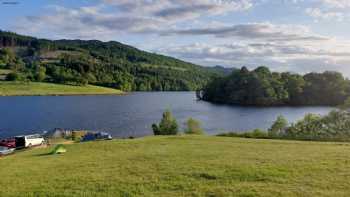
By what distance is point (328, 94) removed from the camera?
132 m

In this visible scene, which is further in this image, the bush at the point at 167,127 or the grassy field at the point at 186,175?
the bush at the point at 167,127

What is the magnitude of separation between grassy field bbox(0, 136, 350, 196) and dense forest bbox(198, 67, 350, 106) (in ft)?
369

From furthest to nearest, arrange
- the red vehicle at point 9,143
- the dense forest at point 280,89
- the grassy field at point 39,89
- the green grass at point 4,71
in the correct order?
1. the green grass at point 4,71
2. the grassy field at point 39,89
3. the dense forest at point 280,89
4. the red vehicle at point 9,143

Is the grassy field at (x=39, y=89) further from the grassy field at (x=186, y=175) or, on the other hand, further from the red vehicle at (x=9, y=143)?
the grassy field at (x=186, y=175)

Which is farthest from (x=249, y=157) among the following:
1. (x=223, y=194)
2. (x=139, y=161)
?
(x=223, y=194)

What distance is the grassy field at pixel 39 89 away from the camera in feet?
481

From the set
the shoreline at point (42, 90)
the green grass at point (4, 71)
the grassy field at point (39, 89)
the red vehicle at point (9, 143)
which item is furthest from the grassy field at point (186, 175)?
the green grass at point (4, 71)

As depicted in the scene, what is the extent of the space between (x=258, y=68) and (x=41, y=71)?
10579 cm

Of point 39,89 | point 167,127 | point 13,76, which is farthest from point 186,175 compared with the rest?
point 13,76

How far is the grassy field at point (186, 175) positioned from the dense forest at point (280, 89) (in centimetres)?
11253

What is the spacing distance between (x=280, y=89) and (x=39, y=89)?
10079 centimetres

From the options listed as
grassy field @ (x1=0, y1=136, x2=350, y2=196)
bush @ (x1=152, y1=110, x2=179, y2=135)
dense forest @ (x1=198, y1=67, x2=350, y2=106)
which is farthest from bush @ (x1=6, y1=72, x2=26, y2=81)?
grassy field @ (x1=0, y1=136, x2=350, y2=196)

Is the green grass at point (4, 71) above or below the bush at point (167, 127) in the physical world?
above

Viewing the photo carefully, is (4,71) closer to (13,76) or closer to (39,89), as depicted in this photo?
(13,76)
